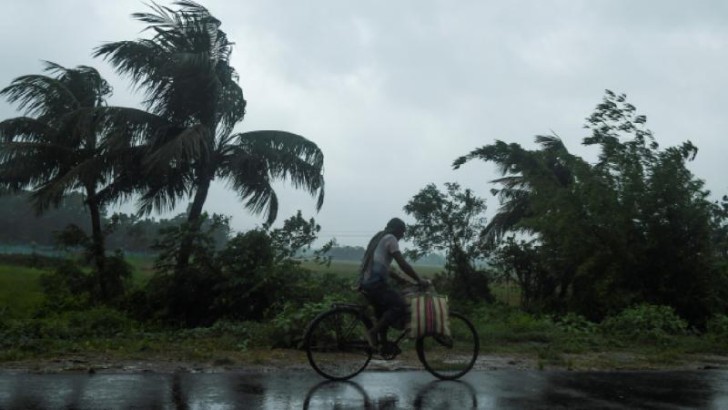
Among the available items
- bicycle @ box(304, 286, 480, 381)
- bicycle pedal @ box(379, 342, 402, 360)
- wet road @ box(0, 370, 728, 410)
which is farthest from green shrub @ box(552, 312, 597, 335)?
bicycle pedal @ box(379, 342, 402, 360)

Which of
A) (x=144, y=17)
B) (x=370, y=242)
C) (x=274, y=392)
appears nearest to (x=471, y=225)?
(x=144, y=17)

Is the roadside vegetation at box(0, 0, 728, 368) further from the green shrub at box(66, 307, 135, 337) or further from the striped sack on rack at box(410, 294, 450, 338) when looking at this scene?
the striped sack on rack at box(410, 294, 450, 338)

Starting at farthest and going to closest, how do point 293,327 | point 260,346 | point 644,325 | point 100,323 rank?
1. point 100,323
2. point 644,325
3. point 260,346
4. point 293,327

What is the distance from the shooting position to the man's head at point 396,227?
7.80m

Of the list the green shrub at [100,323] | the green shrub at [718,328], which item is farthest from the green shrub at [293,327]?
the green shrub at [718,328]

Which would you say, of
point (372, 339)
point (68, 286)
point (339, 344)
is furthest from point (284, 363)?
point (68, 286)

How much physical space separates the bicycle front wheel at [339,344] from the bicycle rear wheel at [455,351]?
639mm

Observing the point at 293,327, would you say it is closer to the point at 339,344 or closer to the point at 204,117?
the point at 339,344

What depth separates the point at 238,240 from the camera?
14.7 meters

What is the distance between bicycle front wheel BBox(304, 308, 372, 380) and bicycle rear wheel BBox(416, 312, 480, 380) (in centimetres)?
64

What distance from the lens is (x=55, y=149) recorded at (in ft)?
60.7

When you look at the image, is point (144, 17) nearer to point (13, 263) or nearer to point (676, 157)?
point (676, 157)

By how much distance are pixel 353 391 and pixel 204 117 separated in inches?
473

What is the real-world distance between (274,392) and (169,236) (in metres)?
9.22
